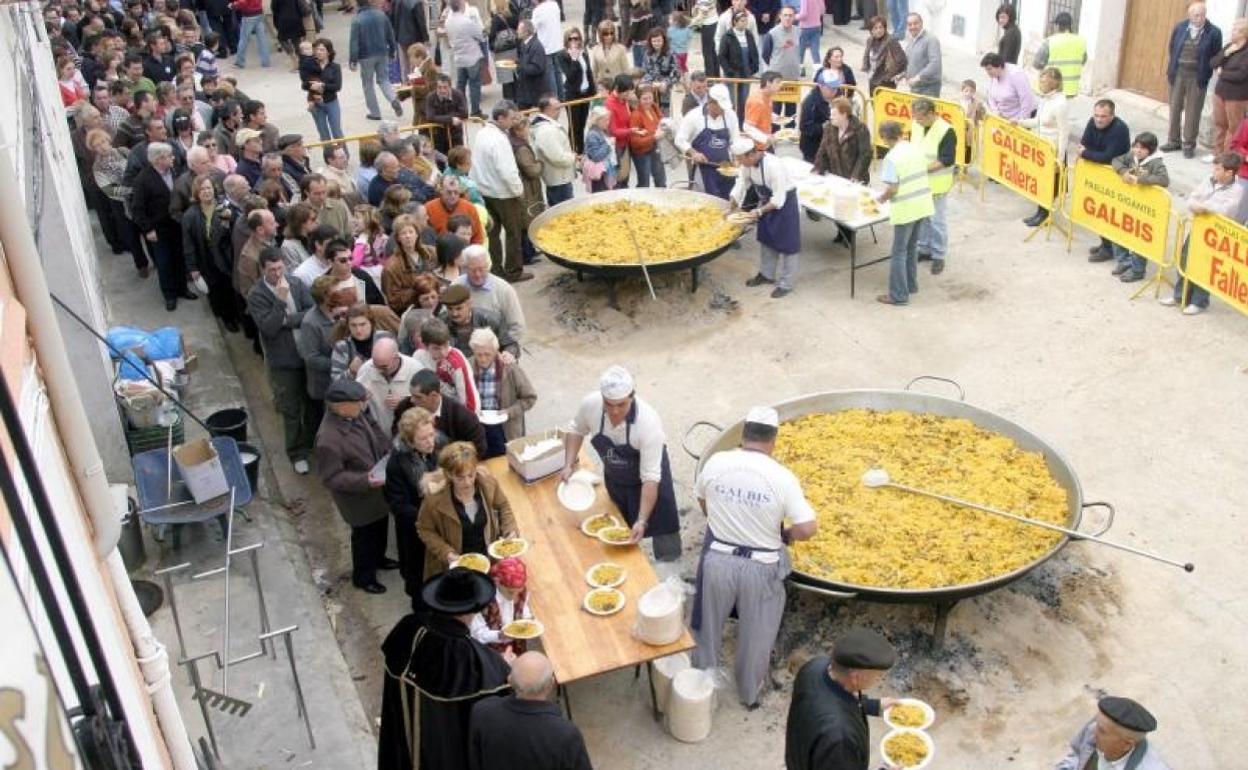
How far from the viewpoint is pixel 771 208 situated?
41.6 feet

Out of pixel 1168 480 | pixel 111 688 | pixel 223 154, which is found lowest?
pixel 1168 480

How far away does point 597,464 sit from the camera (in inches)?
395

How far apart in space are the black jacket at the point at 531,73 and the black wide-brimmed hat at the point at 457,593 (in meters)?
12.9

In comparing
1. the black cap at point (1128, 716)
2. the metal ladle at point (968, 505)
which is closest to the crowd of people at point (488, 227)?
the black cap at point (1128, 716)

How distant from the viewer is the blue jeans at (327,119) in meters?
18.2

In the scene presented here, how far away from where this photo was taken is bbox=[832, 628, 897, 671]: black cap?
17.4ft

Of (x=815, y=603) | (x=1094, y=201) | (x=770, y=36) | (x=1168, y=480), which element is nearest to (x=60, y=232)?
(x=815, y=603)

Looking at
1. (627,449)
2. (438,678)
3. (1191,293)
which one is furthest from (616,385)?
(1191,293)

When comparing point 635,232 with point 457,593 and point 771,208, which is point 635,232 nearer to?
point 771,208

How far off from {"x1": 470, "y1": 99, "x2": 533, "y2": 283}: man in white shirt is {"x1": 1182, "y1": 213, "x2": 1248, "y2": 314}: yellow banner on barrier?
6821 mm

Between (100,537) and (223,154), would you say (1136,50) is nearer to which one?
(223,154)

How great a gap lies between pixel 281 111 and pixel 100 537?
18.8 metres

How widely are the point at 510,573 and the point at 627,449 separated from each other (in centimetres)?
142

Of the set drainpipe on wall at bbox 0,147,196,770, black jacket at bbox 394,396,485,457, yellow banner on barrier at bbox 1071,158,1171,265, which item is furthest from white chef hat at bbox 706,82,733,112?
drainpipe on wall at bbox 0,147,196,770
